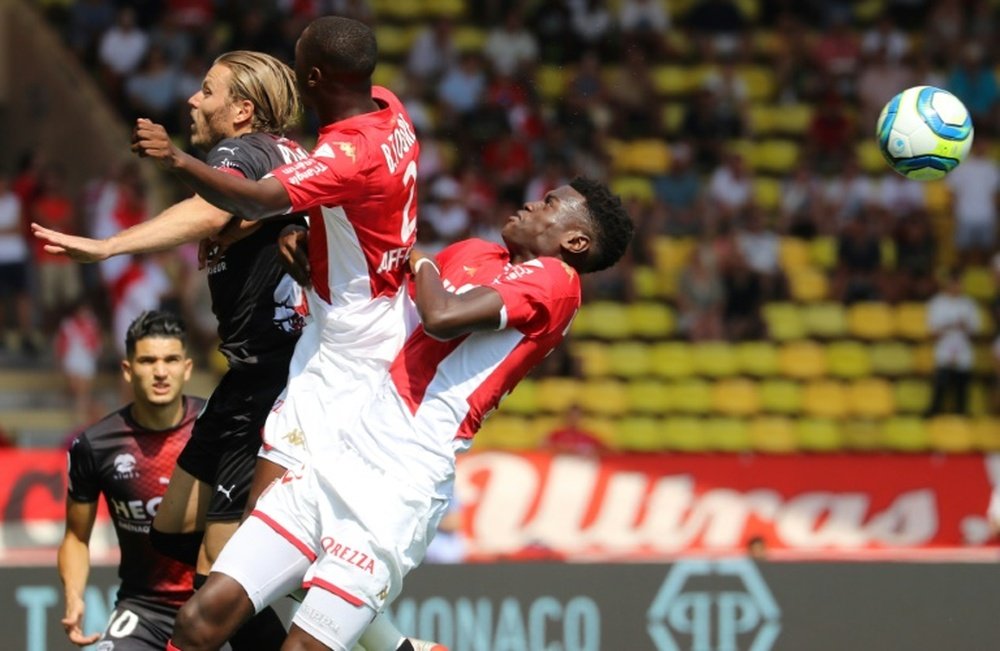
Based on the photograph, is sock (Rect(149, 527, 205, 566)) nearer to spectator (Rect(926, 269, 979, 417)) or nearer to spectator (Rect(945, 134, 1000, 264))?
spectator (Rect(926, 269, 979, 417))

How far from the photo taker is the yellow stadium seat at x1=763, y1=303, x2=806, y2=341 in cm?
1652

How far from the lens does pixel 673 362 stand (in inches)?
639

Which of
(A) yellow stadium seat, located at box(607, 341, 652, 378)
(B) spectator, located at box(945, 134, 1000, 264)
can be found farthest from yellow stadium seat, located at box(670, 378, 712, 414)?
(B) spectator, located at box(945, 134, 1000, 264)

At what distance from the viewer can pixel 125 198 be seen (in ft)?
51.9

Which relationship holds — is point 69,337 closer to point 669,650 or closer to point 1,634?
point 1,634

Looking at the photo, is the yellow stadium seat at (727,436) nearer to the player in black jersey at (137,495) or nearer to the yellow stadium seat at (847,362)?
the yellow stadium seat at (847,362)

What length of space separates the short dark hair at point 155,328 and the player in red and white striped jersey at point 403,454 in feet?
5.34

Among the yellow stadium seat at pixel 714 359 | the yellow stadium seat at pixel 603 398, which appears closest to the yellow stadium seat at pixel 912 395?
the yellow stadium seat at pixel 714 359

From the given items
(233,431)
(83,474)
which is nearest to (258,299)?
(233,431)

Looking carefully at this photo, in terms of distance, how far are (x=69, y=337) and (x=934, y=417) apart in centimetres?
776

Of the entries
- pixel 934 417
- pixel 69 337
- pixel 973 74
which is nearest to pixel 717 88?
pixel 973 74

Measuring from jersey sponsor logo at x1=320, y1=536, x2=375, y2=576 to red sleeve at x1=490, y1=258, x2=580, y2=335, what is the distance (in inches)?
34.0

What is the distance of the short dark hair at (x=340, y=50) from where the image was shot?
5.77 meters

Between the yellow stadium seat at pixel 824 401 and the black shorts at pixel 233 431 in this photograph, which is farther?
the yellow stadium seat at pixel 824 401
